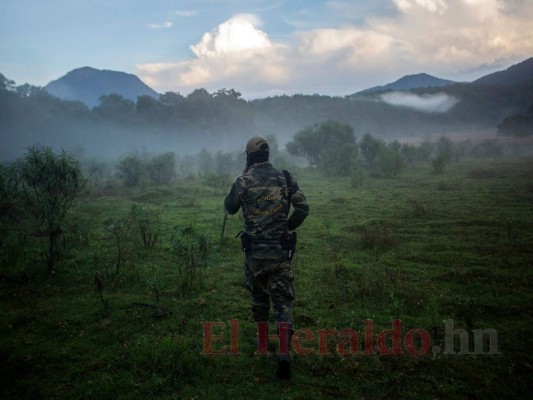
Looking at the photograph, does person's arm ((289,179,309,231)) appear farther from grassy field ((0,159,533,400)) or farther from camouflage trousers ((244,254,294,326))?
grassy field ((0,159,533,400))

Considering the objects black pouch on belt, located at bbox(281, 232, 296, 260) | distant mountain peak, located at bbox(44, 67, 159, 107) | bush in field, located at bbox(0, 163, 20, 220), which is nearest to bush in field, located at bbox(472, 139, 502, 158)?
black pouch on belt, located at bbox(281, 232, 296, 260)

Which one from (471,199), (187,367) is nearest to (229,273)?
(187,367)

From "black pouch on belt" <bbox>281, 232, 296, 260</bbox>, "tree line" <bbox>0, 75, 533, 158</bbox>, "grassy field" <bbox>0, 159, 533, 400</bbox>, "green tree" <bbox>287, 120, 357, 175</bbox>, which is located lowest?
"grassy field" <bbox>0, 159, 533, 400</bbox>

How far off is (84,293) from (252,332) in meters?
4.16

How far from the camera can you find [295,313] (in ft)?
21.3

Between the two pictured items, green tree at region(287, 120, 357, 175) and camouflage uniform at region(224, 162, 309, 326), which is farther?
green tree at region(287, 120, 357, 175)

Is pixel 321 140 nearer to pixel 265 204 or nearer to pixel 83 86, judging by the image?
pixel 265 204

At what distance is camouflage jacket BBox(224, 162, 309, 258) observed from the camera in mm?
4855

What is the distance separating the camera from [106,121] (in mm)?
69875

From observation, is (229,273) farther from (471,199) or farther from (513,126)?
(513,126)

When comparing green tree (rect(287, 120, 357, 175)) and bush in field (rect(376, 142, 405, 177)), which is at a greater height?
green tree (rect(287, 120, 357, 175))

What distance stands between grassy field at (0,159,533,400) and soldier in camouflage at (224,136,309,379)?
989 millimetres

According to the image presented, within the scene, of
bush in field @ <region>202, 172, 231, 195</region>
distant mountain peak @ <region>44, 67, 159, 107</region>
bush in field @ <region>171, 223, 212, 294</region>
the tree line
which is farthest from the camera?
distant mountain peak @ <region>44, 67, 159, 107</region>

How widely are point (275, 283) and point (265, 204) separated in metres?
1.15
